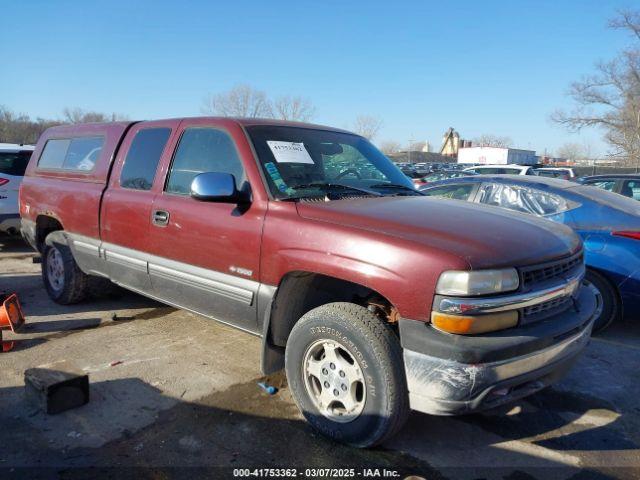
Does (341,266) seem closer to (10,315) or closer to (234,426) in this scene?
(234,426)

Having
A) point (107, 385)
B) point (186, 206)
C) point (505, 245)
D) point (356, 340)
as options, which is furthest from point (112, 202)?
point (505, 245)

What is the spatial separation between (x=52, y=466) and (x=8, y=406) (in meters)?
0.89

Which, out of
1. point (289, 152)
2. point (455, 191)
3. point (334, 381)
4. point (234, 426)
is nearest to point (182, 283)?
point (234, 426)

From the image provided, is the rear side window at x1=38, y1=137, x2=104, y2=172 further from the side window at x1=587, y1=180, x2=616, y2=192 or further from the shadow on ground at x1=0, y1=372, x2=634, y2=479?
the side window at x1=587, y1=180, x2=616, y2=192

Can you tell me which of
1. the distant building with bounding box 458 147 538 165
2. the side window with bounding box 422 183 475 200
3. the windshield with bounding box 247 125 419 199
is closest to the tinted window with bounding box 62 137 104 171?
the windshield with bounding box 247 125 419 199

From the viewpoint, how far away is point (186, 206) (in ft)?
12.1

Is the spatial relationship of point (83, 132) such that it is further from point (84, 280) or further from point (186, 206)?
point (186, 206)

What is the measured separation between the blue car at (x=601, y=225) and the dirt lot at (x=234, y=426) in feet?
1.72

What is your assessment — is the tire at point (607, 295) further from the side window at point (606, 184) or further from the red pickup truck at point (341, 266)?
the side window at point (606, 184)

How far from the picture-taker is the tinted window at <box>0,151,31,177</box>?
8.36 m

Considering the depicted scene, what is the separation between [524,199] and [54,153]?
530 cm

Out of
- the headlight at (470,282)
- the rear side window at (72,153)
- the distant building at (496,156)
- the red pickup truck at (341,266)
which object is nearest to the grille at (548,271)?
the red pickup truck at (341,266)

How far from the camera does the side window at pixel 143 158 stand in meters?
4.14

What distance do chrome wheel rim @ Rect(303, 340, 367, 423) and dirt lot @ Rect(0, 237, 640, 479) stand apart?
0.21 m
